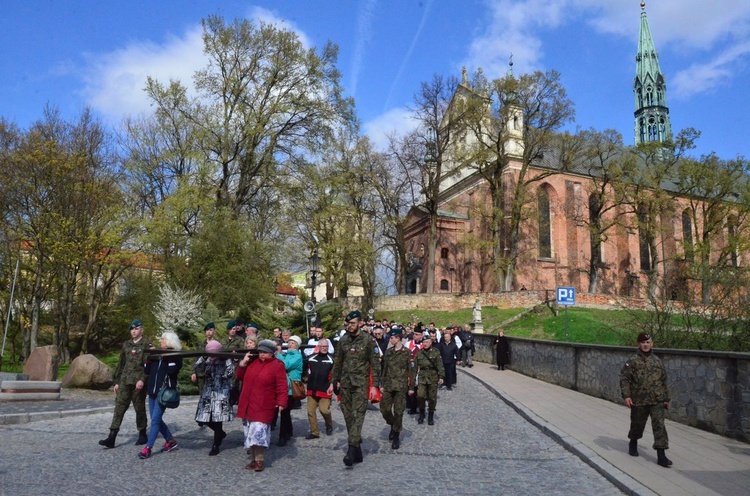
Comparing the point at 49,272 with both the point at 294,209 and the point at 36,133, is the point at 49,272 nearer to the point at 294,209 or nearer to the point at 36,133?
the point at 36,133

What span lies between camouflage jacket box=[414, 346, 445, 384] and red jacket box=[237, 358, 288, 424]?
14.4ft

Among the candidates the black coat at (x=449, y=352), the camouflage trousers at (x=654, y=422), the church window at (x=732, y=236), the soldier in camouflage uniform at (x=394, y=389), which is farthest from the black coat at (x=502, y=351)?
the church window at (x=732, y=236)

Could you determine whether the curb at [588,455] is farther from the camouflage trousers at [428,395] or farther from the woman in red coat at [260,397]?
the woman in red coat at [260,397]

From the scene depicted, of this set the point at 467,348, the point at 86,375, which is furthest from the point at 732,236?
the point at 86,375

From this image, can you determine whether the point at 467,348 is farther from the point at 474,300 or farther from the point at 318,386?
the point at 474,300

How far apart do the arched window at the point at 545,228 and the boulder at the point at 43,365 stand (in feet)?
148

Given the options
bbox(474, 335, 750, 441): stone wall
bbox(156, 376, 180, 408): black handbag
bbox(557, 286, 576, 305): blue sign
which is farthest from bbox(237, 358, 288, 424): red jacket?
bbox(557, 286, 576, 305): blue sign

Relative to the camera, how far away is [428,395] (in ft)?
37.0

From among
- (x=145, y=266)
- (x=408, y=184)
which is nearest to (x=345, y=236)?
(x=408, y=184)

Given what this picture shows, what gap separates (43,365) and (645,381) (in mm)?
14393

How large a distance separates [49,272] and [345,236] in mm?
21616

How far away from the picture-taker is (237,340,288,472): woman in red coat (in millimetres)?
7102

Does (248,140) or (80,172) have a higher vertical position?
(248,140)

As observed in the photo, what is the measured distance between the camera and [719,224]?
51562mm
